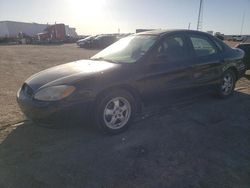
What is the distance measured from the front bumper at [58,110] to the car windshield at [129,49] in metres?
1.10

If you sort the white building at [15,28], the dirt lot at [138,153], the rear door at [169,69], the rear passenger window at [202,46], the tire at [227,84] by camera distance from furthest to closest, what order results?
the white building at [15,28], the tire at [227,84], the rear passenger window at [202,46], the rear door at [169,69], the dirt lot at [138,153]

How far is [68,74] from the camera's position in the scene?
12.1ft

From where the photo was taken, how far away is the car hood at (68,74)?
3506 millimetres

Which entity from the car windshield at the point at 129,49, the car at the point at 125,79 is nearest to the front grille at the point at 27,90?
the car at the point at 125,79

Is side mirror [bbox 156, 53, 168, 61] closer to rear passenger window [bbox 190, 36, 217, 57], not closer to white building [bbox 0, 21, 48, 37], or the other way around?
rear passenger window [bbox 190, 36, 217, 57]

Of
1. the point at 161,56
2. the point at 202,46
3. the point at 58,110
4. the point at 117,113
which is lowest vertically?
the point at 117,113

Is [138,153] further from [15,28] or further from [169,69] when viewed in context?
[15,28]

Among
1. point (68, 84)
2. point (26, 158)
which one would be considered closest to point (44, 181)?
point (26, 158)

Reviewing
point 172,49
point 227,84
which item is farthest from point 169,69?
point 227,84

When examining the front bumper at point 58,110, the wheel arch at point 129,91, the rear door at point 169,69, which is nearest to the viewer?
the front bumper at point 58,110

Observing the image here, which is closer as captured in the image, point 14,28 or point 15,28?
point 14,28

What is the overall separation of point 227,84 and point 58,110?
4094mm

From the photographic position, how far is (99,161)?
10.0 feet

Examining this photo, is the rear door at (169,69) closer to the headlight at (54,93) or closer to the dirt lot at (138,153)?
the dirt lot at (138,153)
